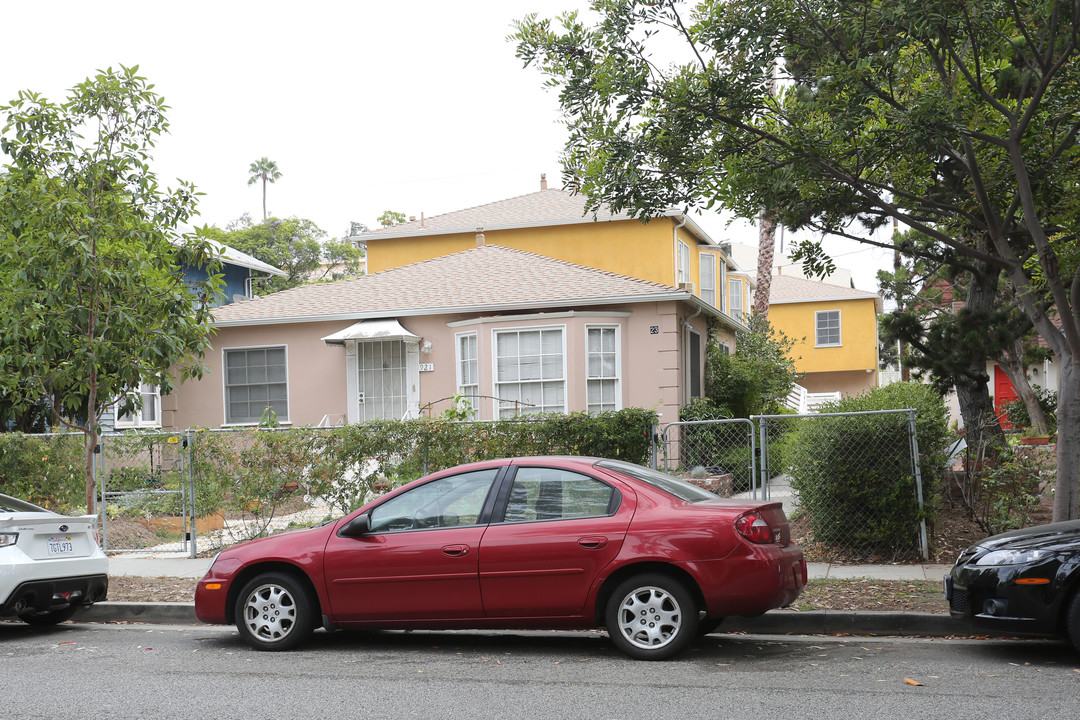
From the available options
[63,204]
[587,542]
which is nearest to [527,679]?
[587,542]

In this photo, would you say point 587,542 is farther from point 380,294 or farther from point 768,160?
point 380,294

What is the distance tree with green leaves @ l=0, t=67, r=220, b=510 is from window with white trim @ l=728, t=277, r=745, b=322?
75.6 feet

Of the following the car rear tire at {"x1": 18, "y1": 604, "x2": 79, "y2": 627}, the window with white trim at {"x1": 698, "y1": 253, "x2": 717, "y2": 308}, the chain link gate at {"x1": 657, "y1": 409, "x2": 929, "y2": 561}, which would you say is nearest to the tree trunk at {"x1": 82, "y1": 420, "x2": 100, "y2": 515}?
the car rear tire at {"x1": 18, "y1": 604, "x2": 79, "y2": 627}

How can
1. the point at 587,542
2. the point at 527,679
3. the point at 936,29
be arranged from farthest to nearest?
the point at 936,29 < the point at 587,542 < the point at 527,679

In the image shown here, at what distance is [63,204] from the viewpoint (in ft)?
34.4

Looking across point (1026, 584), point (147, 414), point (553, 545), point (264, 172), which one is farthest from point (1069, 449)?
point (264, 172)

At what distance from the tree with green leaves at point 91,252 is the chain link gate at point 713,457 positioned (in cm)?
655

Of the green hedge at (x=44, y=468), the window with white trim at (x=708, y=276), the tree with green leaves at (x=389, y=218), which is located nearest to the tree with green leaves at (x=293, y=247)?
the tree with green leaves at (x=389, y=218)

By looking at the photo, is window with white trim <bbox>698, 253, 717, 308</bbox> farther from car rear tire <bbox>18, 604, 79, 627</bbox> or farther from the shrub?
car rear tire <bbox>18, 604, 79, 627</bbox>

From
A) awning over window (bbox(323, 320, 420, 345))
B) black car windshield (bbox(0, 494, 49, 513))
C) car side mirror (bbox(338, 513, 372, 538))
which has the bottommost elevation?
car side mirror (bbox(338, 513, 372, 538))

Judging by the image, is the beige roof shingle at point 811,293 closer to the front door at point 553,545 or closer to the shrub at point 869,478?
the shrub at point 869,478

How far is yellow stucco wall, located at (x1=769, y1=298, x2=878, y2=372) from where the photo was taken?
3888cm

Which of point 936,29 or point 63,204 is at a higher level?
point 936,29

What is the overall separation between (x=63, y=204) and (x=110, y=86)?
144 centimetres
